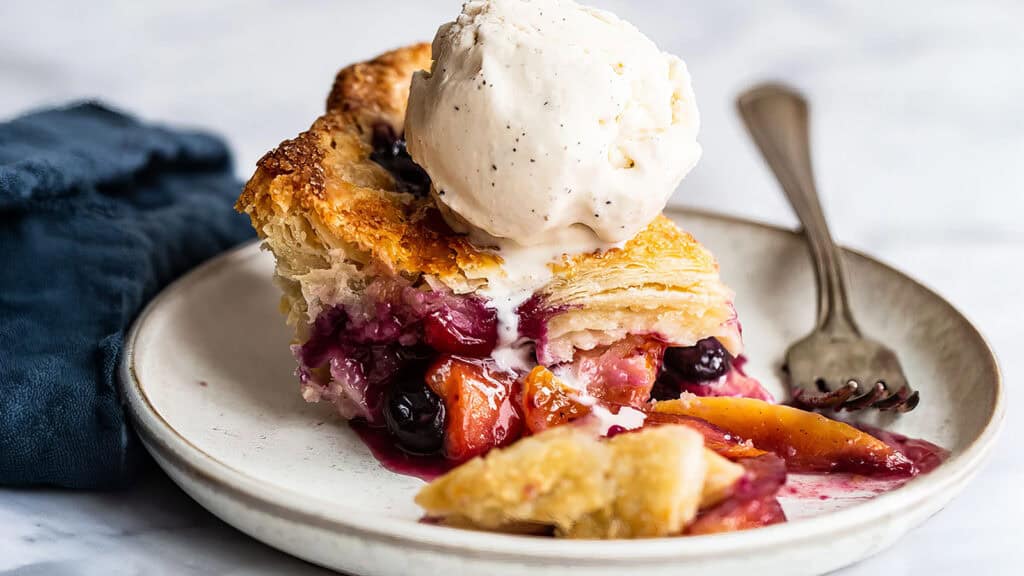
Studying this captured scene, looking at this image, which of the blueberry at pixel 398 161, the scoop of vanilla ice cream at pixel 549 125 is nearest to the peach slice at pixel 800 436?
the scoop of vanilla ice cream at pixel 549 125

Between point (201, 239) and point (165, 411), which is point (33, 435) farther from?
point (201, 239)

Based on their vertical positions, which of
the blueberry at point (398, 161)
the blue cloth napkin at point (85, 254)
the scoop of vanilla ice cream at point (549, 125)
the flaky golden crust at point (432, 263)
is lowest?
the blue cloth napkin at point (85, 254)

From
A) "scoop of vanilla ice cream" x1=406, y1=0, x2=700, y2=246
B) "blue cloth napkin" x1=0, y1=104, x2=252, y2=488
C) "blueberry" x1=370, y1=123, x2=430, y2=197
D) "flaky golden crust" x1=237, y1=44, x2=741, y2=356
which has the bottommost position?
"blue cloth napkin" x1=0, y1=104, x2=252, y2=488

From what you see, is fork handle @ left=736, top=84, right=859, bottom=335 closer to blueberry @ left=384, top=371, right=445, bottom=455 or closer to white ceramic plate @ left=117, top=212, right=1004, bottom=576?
white ceramic plate @ left=117, top=212, right=1004, bottom=576

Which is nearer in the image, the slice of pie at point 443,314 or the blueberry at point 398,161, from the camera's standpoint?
the slice of pie at point 443,314

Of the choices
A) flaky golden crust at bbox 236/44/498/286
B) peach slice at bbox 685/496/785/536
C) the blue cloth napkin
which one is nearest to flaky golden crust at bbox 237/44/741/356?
flaky golden crust at bbox 236/44/498/286

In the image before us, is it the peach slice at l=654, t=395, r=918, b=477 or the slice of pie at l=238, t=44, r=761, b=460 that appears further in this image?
the slice of pie at l=238, t=44, r=761, b=460

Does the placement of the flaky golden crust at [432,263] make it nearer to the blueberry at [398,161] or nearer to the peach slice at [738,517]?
the blueberry at [398,161]
